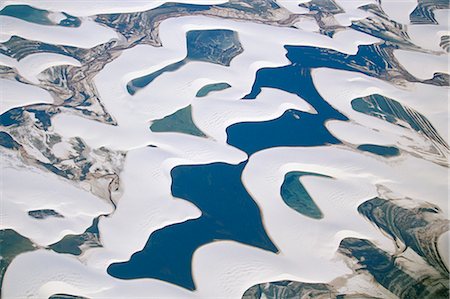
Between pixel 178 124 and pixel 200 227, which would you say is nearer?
pixel 200 227

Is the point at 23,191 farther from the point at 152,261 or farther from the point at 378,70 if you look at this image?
the point at 378,70

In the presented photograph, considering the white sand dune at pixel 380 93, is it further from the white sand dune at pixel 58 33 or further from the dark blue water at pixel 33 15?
the dark blue water at pixel 33 15

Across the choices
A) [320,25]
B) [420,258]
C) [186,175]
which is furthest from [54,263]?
[320,25]

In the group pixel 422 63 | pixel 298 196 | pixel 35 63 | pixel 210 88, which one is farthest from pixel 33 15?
pixel 422 63

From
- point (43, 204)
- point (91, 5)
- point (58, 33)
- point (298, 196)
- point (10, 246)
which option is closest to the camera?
point (10, 246)

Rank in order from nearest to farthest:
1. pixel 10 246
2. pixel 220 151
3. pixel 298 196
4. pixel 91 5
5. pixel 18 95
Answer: pixel 10 246, pixel 298 196, pixel 220 151, pixel 18 95, pixel 91 5

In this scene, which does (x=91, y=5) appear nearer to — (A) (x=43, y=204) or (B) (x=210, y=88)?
(B) (x=210, y=88)

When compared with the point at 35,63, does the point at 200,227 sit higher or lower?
lower

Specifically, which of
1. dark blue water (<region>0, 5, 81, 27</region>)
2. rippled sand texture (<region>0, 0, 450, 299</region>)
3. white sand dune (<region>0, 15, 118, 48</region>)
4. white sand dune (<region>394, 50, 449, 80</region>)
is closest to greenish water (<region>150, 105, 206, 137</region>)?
rippled sand texture (<region>0, 0, 450, 299</region>)
